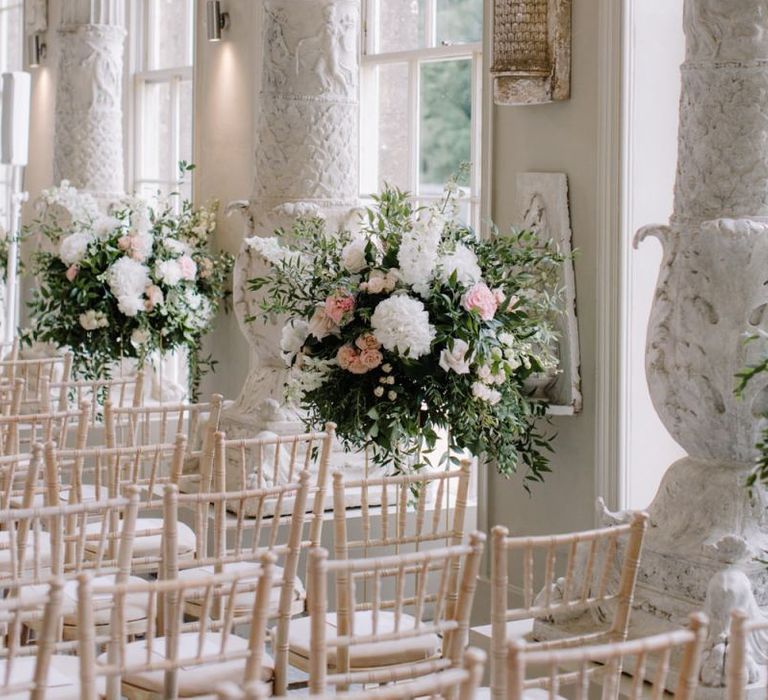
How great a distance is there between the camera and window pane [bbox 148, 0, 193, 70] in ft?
30.0

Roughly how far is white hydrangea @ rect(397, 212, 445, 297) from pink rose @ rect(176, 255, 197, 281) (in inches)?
109

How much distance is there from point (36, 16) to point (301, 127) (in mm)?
5518

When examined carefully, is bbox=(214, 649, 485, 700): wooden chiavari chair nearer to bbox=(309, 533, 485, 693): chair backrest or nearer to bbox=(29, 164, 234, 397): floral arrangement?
bbox=(309, 533, 485, 693): chair backrest

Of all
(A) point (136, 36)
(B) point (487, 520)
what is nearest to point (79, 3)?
(A) point (136, 36)

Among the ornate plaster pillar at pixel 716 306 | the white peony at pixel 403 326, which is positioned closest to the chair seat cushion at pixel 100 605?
the white peony at pixel 403 326

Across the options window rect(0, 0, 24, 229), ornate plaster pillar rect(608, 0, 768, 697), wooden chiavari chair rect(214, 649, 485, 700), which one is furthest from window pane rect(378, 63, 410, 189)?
window rect(0, 0, 24, 229)

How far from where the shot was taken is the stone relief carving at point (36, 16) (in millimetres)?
10742

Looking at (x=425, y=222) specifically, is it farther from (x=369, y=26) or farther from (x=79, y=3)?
(x=79, y=3)

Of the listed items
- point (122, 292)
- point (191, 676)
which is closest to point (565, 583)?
point (191, 676)

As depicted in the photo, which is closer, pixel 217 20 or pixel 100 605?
pixel 100 605

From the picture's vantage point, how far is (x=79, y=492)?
171 inches

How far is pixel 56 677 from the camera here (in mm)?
3445

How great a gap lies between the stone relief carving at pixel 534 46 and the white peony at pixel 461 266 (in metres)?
0.86

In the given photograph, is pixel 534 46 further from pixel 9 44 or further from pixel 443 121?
pixel 9 44
